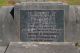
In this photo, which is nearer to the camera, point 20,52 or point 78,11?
point 20,52

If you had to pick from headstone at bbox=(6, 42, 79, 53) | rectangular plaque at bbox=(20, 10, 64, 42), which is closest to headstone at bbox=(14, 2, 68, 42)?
rectangular plaque at bbox=(20, 10, 64, 42)

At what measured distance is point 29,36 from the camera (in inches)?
287

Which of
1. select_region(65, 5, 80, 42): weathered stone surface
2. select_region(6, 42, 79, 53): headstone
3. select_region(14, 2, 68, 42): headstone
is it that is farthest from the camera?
select_region(65, 5, 80, 42): weathered stone surface

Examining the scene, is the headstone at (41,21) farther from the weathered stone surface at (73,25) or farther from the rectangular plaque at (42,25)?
the weathered stone surface at (73,25)

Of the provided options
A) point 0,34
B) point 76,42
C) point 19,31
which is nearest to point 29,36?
point 19,31

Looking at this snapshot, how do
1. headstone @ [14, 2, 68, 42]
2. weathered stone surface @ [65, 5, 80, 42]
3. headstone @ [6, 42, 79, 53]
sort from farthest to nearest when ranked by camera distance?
weathered stone surface @ [65, 5, 80, 42]
headstone @ [14, 2, 68, 42]
headstone @ [6, 42, 79, 53]

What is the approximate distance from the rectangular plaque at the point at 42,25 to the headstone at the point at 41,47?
16 centimetres

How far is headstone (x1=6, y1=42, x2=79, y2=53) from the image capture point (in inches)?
263

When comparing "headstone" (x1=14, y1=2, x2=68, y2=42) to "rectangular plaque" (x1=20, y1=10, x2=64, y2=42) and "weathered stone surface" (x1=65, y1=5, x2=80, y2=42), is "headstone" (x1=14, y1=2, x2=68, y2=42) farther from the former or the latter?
"weathered stone surface" (x1=65, y1=5, x2=80, y2=42)

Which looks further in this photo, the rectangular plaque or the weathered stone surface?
the weathered stone surface

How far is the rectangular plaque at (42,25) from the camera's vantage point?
23.7 feet

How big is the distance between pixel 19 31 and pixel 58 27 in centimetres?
97

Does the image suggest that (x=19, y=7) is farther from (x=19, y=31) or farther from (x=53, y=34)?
(x=53, y=34)

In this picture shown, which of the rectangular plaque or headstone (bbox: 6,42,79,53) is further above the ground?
the rectangular plaque
